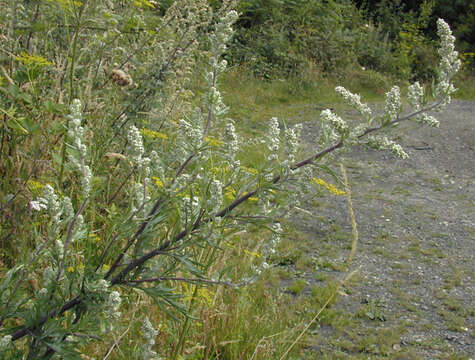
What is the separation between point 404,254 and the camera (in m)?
4.52

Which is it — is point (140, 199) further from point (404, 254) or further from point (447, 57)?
point (404, 254)

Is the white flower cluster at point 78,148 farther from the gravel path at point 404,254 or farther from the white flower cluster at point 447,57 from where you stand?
the gravel path at point 404,254

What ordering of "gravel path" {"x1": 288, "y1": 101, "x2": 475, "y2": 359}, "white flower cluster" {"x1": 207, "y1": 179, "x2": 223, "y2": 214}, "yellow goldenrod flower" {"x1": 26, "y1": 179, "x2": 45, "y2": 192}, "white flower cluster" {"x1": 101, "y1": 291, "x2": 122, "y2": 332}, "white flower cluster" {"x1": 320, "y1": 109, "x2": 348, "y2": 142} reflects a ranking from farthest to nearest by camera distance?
"gravel path" {"x1": 288, "y1": 101, "x2": 475, "y2": 359}
"yellow goldenrod flower" {"x1": 26, "y1": 179, "x2": 45, "y2": 192}
"white flower cluster" {"x1": 320, "y1": 109, "x2": 348, "y2": 142}
"white flower cluster" {"x1": 207, "y1": 179, "x2": 223, "y2": 214}
"white flower cluster" {"x1": 101, "y1": 291, "x2": 122, "y2": 332}

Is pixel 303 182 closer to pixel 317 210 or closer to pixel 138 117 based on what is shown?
pixel 138 117

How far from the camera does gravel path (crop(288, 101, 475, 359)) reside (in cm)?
324

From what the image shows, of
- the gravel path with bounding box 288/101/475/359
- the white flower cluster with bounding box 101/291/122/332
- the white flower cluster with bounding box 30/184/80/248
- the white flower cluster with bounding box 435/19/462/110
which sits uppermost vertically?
the white flower cluster with bounding box 435/19/462/110

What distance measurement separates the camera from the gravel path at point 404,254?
10.6 feet

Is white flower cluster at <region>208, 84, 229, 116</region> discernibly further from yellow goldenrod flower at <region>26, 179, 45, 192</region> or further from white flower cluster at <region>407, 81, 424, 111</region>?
yellow goldenrod flower at <region>26, 179, 45, 192</region>

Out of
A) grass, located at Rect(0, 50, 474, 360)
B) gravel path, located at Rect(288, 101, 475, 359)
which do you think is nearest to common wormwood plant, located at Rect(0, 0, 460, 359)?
grass, located at Rect(0, 50, 474, 360)

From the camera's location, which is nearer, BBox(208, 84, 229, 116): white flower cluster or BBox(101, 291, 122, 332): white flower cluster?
BBox(101, 291, 122, 332): white flower cluster

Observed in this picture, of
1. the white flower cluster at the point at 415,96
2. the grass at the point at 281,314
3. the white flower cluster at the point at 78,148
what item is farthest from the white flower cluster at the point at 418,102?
the white flower cluster at the point at 78,148

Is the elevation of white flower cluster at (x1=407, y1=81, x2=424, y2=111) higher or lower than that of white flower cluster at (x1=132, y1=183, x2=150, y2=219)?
higher

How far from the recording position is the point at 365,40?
13.2 metres

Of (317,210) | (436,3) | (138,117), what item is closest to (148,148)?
(138,117)
